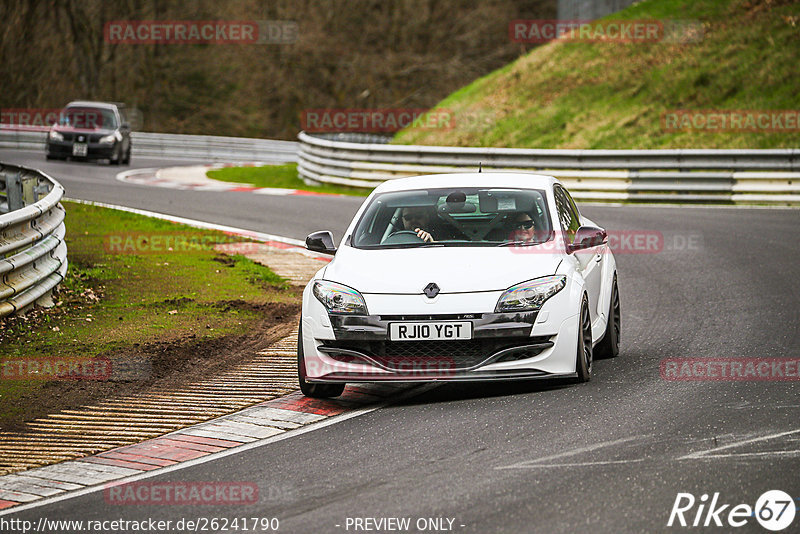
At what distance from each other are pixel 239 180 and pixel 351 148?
508cm

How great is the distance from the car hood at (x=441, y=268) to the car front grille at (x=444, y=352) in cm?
35

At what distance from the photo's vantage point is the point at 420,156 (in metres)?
26.4

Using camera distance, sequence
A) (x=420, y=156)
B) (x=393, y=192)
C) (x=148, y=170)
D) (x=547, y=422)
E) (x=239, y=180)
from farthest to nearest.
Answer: (x=148, y=170) < (x=239, y=180) < (x=420, y=156) < (x=393, y=192) < (x=547, y=422)

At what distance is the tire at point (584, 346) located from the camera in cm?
817

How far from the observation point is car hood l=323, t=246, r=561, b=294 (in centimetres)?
791

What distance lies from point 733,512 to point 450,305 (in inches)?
110

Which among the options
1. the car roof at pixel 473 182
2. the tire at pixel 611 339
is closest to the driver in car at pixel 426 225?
the car roof at pixel 473 182

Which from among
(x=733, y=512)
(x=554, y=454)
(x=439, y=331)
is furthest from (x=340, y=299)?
(x=733, y=512)

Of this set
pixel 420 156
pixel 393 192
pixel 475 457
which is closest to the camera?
pixel 475 457

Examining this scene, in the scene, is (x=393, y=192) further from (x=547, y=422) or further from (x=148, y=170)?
(x=148, y=170)

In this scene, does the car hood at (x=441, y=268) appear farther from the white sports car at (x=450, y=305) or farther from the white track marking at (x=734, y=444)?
the white track marking at (x=734, y=444)

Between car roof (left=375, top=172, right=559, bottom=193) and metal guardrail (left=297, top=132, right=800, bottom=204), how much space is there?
14799mm

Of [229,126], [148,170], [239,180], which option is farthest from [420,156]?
[229,126]

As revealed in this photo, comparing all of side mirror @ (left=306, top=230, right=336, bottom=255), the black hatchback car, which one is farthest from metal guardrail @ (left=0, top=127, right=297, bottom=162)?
side mirror @ (left=306, top=230, right=336, bottom=255)
